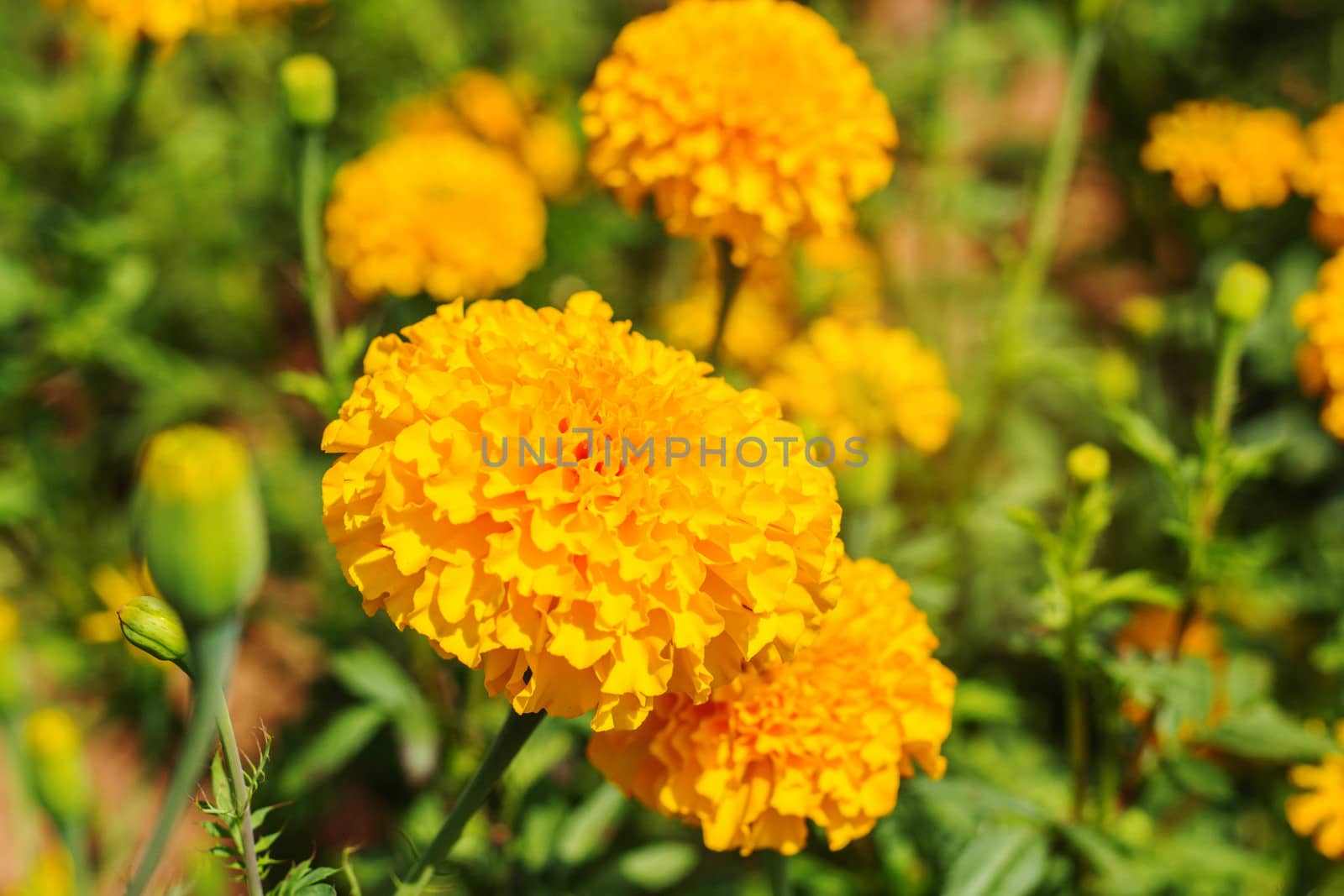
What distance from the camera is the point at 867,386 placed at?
86.0 inches

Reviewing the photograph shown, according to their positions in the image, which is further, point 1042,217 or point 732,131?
point 1042,217

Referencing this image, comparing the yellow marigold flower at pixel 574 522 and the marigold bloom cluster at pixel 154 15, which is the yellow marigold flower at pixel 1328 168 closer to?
the yellow marigold flower at pixel 574 522

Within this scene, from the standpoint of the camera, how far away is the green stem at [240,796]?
0.93 metres

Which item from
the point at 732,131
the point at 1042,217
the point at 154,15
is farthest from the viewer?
the point at 1042,217

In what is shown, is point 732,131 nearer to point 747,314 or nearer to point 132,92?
point 747,314

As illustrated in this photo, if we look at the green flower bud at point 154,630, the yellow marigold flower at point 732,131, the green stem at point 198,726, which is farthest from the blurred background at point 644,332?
the green stem at point 198,726

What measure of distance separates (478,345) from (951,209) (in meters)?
1.90

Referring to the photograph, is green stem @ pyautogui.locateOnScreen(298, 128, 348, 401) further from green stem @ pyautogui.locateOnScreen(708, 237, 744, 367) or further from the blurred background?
green stem @ pyautogui.locateOnScreen(708, 237, 744, 367)

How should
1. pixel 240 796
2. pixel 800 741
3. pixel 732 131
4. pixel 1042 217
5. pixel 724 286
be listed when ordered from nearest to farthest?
pixel 240 796, pixel 800 741, pixel 732 131, pixel 724 286, pixel 1042 217

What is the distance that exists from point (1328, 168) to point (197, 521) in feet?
7.34

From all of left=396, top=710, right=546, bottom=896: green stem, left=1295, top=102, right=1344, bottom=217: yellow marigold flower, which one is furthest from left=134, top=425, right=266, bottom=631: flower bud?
left=1295, top=102, right=1344, bottom=217: yellow marigold flower

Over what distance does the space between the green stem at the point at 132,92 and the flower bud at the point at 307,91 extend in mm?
697

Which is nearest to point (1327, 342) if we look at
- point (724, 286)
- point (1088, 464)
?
point (1088, 464)

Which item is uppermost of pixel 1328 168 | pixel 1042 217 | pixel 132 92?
pixel 132 92
